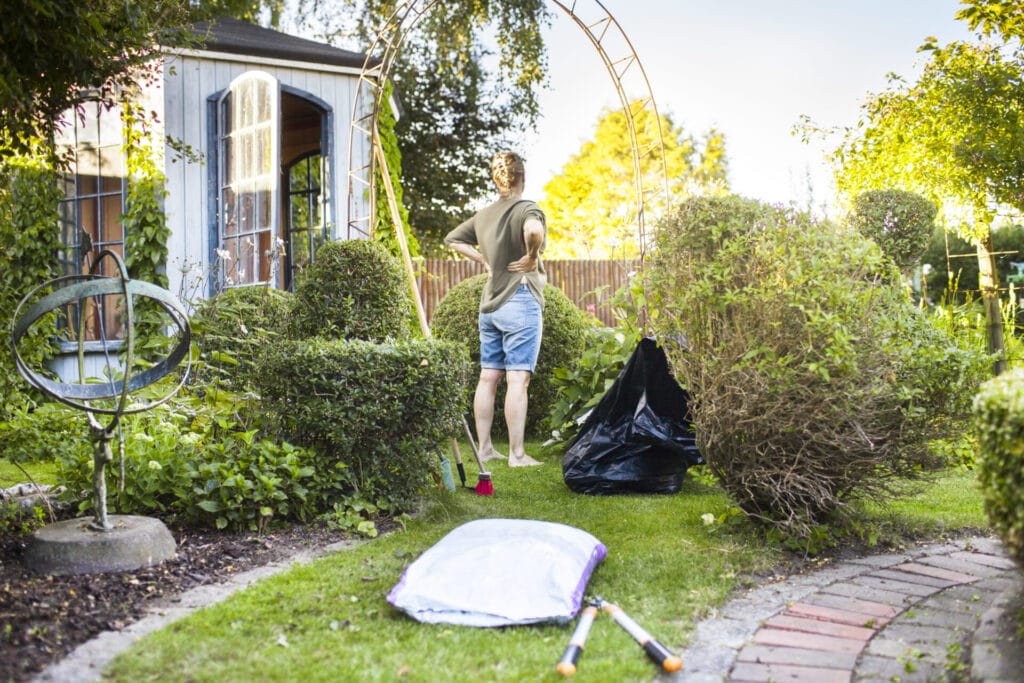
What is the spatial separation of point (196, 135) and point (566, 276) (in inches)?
255

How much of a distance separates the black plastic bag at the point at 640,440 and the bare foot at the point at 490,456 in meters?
0.87

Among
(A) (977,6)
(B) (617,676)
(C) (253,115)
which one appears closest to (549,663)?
(B) (617,676)

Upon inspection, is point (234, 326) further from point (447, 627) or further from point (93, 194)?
point (447, 627)

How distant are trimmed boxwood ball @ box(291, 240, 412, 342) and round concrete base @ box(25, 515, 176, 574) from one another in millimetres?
1359

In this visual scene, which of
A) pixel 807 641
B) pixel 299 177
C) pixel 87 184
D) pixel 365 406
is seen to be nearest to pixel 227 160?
pixel 87 184

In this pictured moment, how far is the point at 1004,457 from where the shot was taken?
6.86 ft

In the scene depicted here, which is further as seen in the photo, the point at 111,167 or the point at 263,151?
the point at 111,167

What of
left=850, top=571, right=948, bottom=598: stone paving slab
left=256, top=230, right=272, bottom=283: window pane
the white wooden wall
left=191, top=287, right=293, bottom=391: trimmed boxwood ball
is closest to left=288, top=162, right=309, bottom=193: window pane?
the white wooden wall

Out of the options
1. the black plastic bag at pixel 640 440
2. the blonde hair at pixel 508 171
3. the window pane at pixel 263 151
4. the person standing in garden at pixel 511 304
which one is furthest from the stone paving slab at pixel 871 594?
the window pane at pixel 263 151

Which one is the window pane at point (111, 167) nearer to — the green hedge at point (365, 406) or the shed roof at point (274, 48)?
the shed roof at point (274, 48)

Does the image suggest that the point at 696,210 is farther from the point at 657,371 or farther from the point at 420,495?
the point at 420,495

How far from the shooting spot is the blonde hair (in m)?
4.98

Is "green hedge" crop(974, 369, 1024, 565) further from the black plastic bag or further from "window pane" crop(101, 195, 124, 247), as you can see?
"window pane" crop(101, 195, 124, 247)

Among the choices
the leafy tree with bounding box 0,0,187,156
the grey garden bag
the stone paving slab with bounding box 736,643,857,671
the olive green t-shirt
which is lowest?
the stone paving slab with bounding box 736,643,857,671
